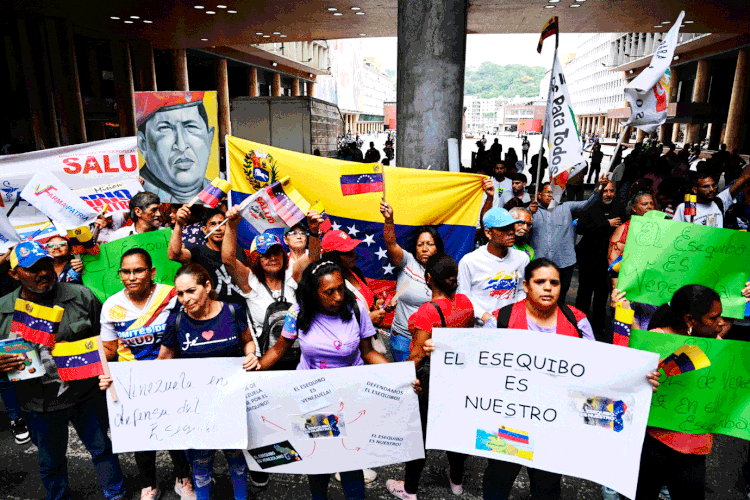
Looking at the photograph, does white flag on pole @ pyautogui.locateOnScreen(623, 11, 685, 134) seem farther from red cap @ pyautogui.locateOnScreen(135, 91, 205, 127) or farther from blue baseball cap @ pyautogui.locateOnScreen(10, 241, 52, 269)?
blue baseball cap @ pyautogui.locateOnScreen(10, 241, 52, 269)

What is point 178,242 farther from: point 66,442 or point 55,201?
point 66,442

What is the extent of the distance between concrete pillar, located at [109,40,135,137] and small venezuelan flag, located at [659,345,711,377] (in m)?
23.0

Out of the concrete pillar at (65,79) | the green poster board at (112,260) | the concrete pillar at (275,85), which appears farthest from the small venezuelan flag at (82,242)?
the concrete pillar at (275,85)

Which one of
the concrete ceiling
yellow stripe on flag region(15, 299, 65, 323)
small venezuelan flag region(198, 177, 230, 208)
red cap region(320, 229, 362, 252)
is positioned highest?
the concrete ceiling

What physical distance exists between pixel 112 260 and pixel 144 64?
21.7 metres

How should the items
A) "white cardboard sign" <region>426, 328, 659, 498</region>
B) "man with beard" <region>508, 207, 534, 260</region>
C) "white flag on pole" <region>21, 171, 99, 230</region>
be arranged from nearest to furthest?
"white cardboard sign" <region>426, 328, 659, 498</region> → "white flag on pole" <region>21, 171, 99, 230</region> → "man with beard" <region>508, 207, 534, 260</region>

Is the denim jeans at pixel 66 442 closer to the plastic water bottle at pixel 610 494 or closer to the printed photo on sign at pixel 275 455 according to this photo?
the printed photo on sign at pixel 275 455

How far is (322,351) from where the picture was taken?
302 centimetres

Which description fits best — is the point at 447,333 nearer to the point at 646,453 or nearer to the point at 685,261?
the point at 646,453

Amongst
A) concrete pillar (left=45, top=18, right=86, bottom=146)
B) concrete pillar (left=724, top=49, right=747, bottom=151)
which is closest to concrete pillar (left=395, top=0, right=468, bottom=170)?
concrete pillar (left=45, top=18, right=86, bottom=146)

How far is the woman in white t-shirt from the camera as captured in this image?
3.84 m

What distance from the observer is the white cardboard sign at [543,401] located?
263 cm

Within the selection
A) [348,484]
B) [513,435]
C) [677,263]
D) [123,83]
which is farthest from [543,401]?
[123,83]

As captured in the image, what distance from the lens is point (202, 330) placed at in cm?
307
